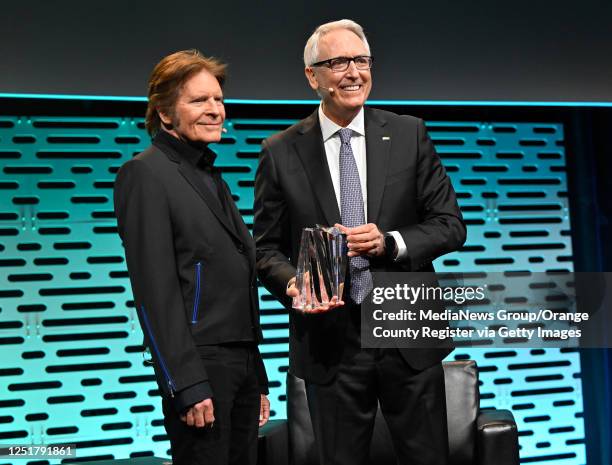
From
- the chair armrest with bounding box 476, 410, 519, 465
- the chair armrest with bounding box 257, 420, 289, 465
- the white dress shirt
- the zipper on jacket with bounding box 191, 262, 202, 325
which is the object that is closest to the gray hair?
the white dress shirt

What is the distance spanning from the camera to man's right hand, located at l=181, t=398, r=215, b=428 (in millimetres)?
1993

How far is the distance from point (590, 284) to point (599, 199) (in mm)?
2236

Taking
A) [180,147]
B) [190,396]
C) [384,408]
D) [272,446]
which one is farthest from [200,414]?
[272,446]

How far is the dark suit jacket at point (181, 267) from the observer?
2.02 meters

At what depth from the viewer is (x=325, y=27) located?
2.56 meters

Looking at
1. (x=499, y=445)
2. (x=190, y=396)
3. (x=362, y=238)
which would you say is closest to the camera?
(x=190, y=396)

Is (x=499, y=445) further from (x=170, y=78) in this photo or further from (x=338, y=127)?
(x=170, y=78)

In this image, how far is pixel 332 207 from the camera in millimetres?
2412

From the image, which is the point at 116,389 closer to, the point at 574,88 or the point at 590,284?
the point at 590,284

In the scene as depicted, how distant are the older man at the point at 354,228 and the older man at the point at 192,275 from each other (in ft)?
0.73

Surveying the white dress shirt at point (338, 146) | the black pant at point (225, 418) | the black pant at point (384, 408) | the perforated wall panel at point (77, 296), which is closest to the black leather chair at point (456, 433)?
the perforated wall panel at point (77, 296)

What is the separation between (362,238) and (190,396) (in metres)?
0.62

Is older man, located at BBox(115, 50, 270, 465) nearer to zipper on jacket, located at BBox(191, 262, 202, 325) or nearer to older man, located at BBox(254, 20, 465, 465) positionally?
zipper on jacket, located at BBox(191, 262, 202, 325)

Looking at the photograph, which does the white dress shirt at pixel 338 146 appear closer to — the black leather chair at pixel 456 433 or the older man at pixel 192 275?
the older man at pixel 192 275
